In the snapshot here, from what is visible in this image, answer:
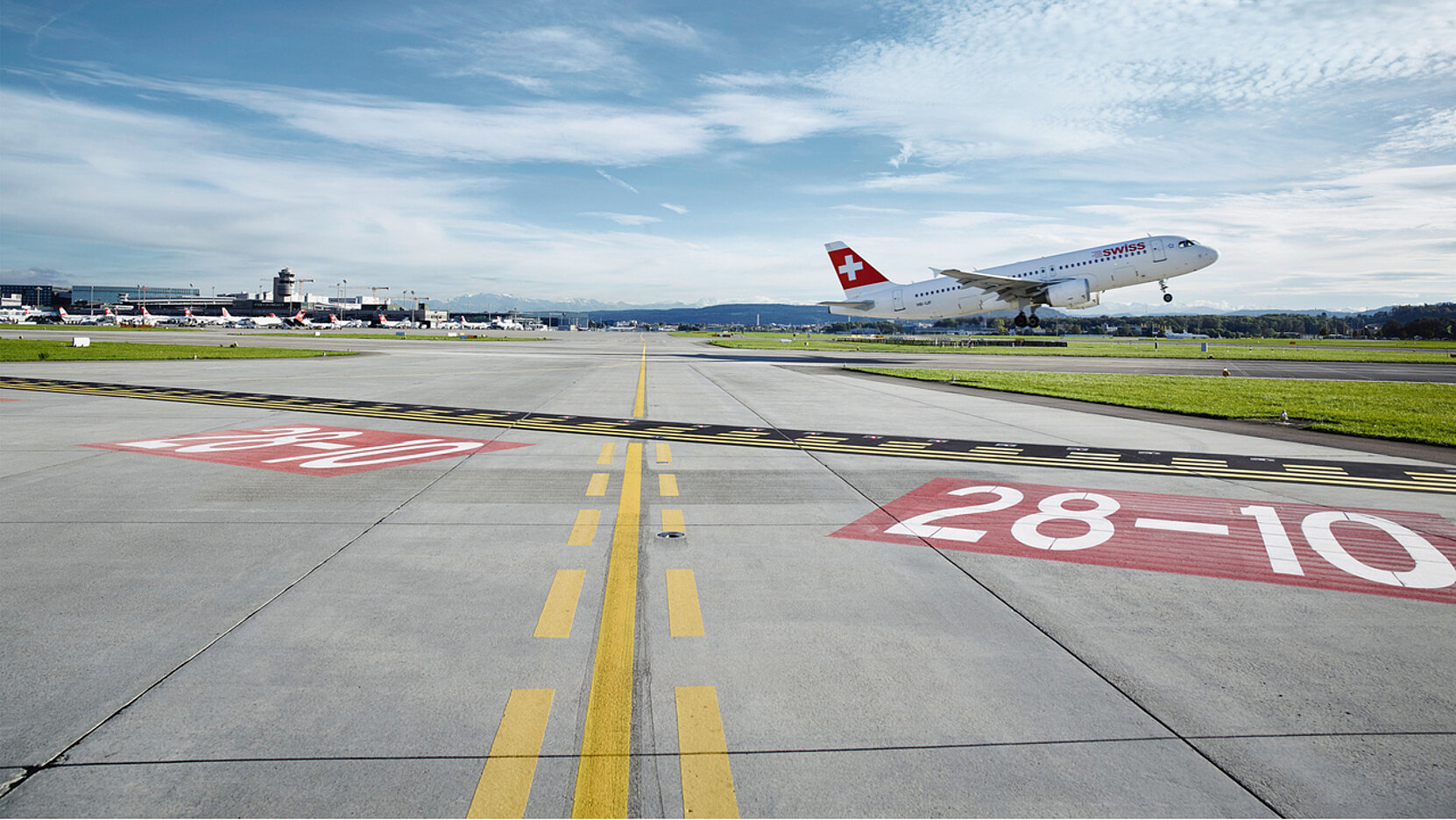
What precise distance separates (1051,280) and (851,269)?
16.3 metres

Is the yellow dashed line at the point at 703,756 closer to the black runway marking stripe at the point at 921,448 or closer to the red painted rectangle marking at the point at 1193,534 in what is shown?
the red painted rectangle marking at the point at 1193,534

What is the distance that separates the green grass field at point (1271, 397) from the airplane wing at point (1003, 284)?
17.7m

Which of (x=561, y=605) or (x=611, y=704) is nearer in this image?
(x=611, y=704)

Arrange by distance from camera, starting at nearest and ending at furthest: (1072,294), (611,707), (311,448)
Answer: (611,707) → (311,448) → (1072,294)

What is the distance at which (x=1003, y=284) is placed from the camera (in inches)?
1864

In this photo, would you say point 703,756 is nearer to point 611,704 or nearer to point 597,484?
point 611,704

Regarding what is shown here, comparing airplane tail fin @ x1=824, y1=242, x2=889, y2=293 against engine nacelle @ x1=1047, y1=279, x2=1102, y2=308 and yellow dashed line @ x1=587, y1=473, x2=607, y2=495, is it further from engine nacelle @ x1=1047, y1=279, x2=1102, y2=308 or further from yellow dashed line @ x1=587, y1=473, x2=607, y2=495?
yellow dashed line @ x1=587, y1=473, x2=607, y2=495

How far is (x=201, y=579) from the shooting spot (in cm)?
512

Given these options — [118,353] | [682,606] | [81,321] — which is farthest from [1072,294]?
[81,321]

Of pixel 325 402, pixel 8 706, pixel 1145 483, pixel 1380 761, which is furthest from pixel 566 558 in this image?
pixel 325 402

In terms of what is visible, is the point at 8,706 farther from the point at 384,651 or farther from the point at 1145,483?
the point at 1145,483

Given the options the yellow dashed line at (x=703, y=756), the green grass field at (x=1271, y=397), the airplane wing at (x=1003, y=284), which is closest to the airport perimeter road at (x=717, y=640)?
the yellow dashed line at (x=703, y=756)

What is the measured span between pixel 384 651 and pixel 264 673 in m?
0.56

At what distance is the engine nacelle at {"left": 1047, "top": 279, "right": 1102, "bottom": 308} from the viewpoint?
4581 cm
